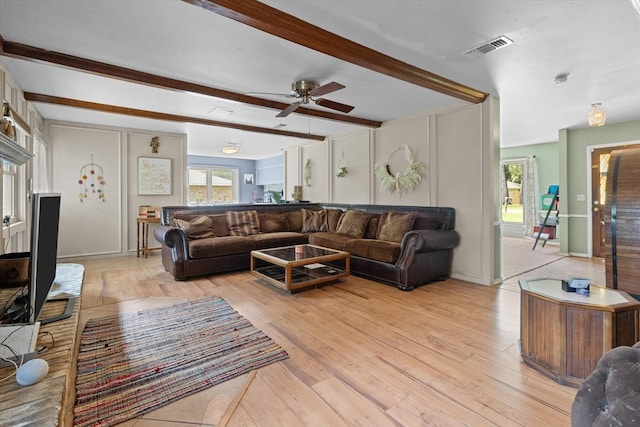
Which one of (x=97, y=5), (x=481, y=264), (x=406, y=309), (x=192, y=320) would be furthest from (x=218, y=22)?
(x=481, y=264)

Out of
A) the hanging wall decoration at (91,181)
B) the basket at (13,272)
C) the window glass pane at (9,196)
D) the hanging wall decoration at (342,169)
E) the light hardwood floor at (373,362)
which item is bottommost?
the light hardwood floor at (373,362)

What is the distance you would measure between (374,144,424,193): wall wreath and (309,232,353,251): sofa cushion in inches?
44.2

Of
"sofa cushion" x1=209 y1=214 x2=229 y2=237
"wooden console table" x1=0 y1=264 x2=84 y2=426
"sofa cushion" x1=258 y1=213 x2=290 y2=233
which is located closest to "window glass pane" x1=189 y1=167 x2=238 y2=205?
"sofa cushion" x1=258 y1=213 x2=290 y2=233

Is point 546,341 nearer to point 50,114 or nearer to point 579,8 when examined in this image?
point 579,8

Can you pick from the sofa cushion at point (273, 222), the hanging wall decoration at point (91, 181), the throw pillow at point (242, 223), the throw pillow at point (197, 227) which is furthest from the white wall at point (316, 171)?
the hanging wall decoration at point (91, 181)

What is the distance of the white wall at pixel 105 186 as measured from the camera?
526cm

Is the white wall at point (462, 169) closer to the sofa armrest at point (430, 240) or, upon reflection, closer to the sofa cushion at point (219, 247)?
the sofa armrest at point (430, 240)

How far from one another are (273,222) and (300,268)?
5.24ft

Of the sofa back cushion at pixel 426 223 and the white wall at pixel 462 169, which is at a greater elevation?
the white wall at pixel 462 169

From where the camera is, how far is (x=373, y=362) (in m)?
2.10

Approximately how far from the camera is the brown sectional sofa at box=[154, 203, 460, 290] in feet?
12.5

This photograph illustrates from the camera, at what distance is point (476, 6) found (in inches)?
79.7

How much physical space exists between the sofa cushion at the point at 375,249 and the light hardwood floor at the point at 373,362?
1.24 feet

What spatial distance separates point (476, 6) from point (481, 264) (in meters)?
2.97
